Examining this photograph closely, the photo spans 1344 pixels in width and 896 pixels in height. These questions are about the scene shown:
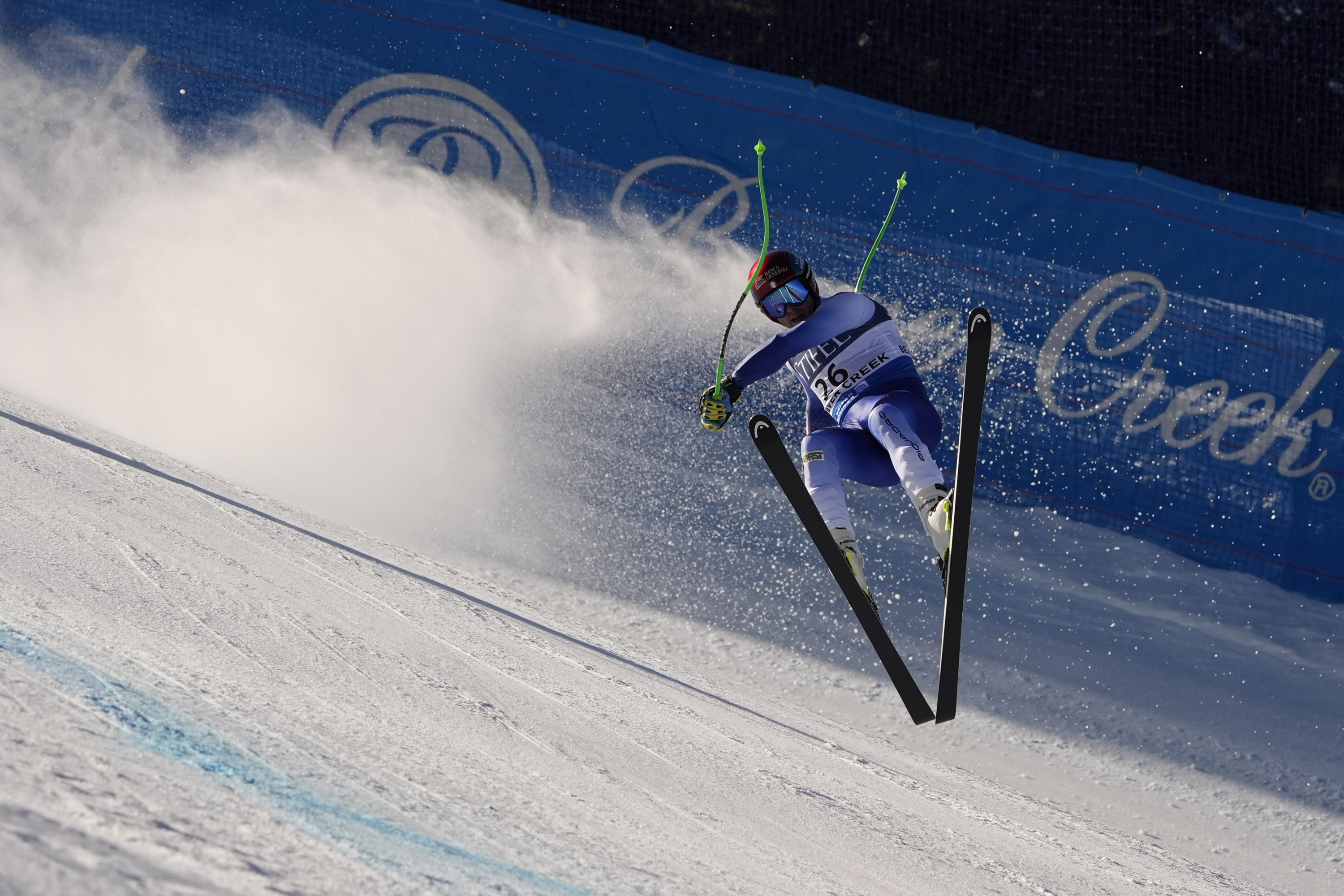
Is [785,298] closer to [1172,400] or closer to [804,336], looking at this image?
[804,336]

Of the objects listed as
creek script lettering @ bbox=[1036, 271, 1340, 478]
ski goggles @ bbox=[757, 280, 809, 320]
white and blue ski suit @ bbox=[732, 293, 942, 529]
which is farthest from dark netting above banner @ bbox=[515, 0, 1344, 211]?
ski goggles @ bbox=[757, 280, 809, 320]

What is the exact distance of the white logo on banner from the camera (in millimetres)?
6008

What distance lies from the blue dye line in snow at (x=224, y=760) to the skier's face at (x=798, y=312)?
2178 millimetres

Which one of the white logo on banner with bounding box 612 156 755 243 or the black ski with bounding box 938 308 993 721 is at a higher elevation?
the white logo on banner with bounding box 612 156 755 243

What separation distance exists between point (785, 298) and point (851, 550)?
90 centimetres

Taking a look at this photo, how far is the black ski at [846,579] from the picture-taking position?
Result: 3375 mm

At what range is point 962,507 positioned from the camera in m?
3.39

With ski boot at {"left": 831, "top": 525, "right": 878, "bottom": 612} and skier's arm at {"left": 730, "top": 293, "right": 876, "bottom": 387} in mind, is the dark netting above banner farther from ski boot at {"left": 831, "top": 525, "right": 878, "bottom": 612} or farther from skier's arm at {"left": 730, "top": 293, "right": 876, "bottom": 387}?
ski boot at {"left": 831, "top": 525, "right": 878, "bottom": 612}

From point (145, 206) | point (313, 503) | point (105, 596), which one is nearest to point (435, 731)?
point (105, 596)

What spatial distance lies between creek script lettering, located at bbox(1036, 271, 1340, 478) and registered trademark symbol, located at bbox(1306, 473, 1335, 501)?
61 mm

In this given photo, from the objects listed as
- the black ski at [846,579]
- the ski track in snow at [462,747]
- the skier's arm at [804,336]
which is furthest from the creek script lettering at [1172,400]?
the black ski at [846,579]

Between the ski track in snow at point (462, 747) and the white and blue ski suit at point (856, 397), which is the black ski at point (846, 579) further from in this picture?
the ski track in snow at point (462, 747)

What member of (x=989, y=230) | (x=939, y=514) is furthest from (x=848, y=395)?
(x=989, y=230)

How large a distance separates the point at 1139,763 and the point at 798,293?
9.97ft
